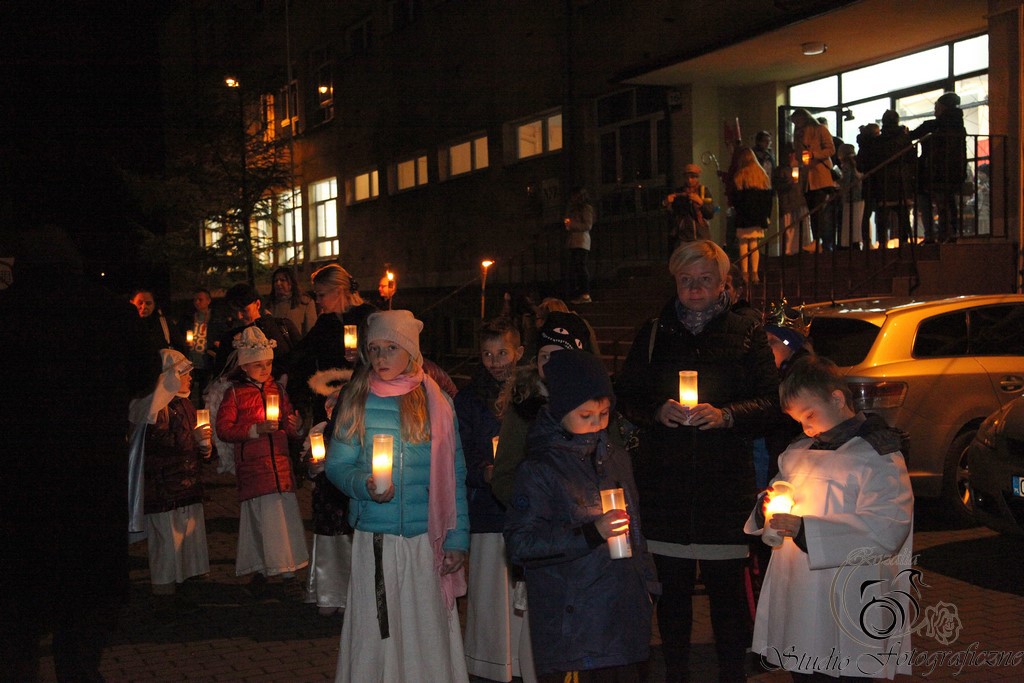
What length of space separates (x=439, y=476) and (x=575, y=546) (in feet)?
3.90

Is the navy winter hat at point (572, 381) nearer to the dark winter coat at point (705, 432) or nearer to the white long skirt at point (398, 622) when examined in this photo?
the dark winter coat at point (705, 432)

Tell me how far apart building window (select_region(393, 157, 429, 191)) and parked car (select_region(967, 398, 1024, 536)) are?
72.7ft

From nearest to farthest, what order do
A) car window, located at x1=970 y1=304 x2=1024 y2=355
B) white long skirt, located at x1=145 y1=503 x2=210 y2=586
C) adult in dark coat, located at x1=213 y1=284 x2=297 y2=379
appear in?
white long skirt, located at x1=145 y1=503 x2=210 y2=586 < car window, located at x1=970 y1=304 x2=1024 y2=355 < adult in dark coat, located at x1=213 y1=284 x2=297 y2=379

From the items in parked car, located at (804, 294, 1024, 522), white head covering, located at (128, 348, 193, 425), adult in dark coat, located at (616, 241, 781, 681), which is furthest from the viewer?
parked car, located at (804, 294, 1024, 522)

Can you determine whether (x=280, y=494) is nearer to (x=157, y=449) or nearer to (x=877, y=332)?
(x=157, y=449)

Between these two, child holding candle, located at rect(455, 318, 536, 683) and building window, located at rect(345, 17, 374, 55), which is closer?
child holding candle, located at rect(455, 318, 536, 683)

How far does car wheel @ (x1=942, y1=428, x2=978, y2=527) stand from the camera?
9.11 meters

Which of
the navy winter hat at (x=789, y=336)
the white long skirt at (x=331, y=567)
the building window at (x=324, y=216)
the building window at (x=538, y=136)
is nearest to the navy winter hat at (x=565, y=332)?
the navy winter hat at (x=789, y=336)

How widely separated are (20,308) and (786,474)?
10.3 ft

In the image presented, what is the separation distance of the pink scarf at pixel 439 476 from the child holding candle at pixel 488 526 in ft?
2.08

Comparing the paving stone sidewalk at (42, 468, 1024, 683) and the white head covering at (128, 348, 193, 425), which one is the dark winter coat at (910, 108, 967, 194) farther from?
the white head covering at (128, 348, 193, 425)

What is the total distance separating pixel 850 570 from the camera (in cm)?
425

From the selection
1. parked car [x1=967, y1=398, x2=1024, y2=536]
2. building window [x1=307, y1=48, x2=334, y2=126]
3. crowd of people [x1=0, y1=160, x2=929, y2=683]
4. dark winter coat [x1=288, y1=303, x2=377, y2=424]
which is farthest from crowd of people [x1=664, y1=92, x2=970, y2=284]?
building window [x1=307, y1=48, x2=334, y2=126]

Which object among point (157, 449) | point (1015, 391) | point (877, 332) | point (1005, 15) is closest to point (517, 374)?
point (157, 449)
